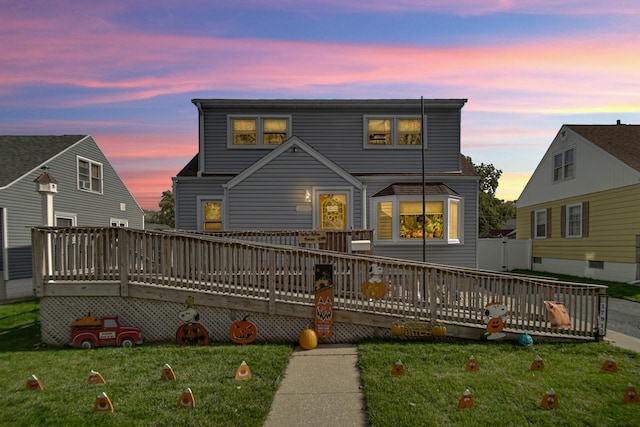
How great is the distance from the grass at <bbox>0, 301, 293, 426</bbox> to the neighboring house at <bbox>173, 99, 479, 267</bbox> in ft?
19.7

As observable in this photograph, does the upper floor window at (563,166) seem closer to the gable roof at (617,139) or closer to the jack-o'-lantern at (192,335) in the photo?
the gable roof at (617,139)

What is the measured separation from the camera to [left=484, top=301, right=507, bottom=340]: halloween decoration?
24.7ft

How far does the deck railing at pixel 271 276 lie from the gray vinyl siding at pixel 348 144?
6834 mm

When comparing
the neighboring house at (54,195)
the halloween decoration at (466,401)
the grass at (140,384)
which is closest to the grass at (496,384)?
the halloween decoration at (466,401)

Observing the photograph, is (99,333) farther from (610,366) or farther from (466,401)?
(610,366)

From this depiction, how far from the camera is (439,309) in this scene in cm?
775

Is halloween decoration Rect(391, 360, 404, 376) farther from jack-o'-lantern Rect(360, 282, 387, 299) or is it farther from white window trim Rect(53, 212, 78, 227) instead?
white window trim Rect(53, 212, 78, 227)

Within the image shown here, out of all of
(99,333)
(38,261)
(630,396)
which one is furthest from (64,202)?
(630,396)

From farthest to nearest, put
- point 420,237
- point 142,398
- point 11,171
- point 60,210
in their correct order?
1. point 60,210
2. point 11,171
3. point 420,237
4. point 142,398

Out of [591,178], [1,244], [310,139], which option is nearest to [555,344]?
[310,139]

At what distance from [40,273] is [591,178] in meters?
21.1

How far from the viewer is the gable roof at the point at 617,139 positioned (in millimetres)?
16297

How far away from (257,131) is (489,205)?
46833 mm

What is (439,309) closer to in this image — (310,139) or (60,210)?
(310,139)
